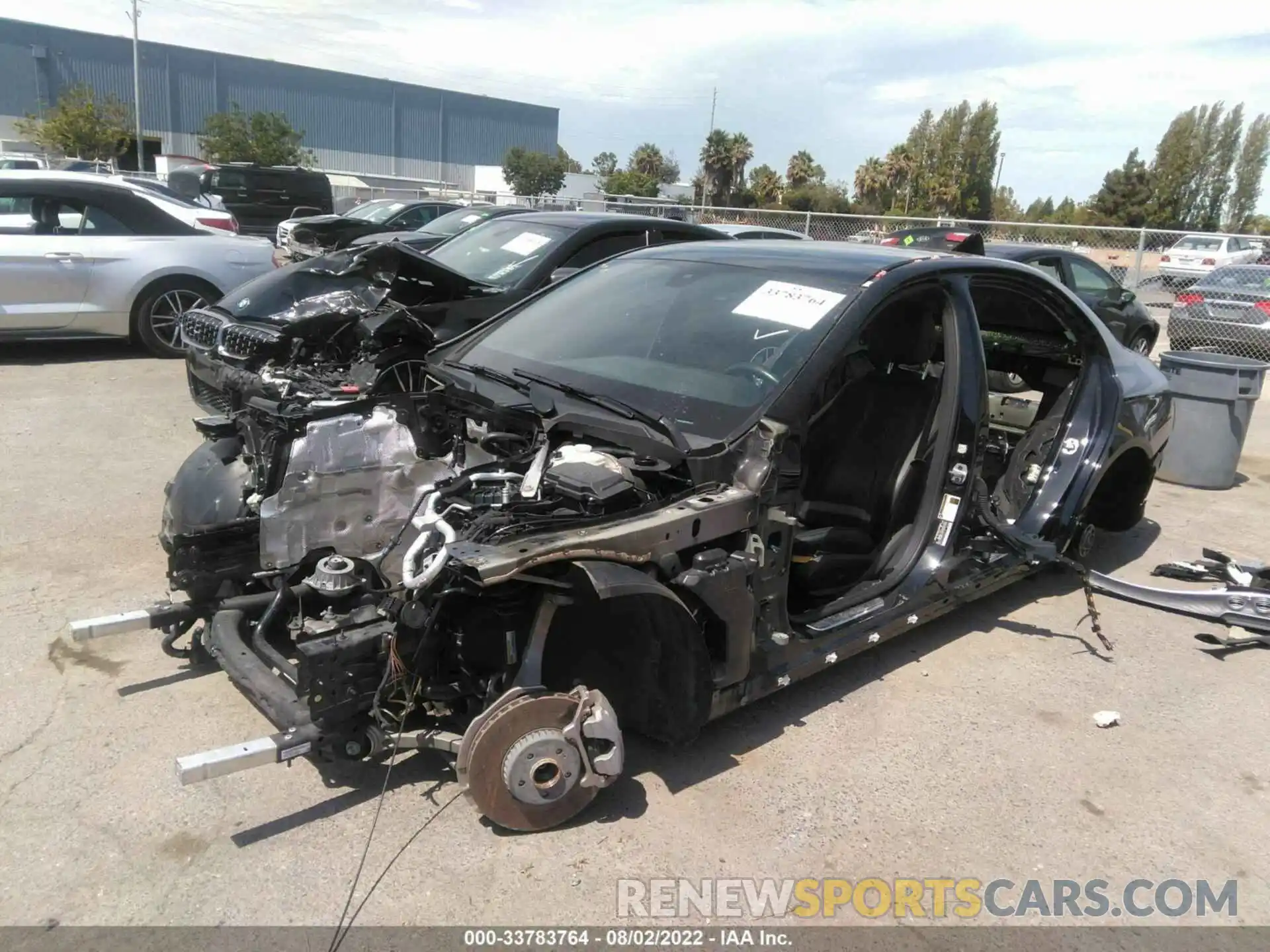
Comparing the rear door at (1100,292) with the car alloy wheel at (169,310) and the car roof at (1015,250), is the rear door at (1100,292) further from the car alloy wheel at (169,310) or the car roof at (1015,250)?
the car alloy wheel at (169,310)

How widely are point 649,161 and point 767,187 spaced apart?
77.2ft

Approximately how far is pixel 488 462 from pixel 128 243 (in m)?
7.39

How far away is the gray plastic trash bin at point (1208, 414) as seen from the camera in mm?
6508

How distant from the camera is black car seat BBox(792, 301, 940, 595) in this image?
3680 mm

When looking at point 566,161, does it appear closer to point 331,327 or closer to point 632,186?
point 632,186

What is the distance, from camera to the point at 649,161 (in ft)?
260

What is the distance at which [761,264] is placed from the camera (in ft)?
12.0

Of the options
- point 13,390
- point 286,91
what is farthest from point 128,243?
point 286,91

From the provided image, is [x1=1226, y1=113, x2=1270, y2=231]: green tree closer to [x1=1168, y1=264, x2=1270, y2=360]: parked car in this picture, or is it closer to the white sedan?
[x1=1168, y1=264, x2=1270, y2=360]: parked car

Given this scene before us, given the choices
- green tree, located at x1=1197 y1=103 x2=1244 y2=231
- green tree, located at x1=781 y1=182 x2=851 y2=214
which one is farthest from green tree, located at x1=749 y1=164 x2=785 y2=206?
green tree, located at x1=1197 y1=103 x2=1244 y2=231

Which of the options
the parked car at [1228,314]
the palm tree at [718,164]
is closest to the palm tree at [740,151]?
the palm tree at [718,164]

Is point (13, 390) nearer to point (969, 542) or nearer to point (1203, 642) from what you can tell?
point (969, 542)

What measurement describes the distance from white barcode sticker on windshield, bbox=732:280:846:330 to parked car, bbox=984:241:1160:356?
6.46 metres

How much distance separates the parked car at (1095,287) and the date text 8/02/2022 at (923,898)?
296 inches
